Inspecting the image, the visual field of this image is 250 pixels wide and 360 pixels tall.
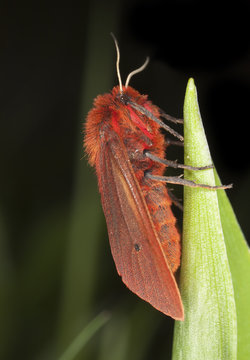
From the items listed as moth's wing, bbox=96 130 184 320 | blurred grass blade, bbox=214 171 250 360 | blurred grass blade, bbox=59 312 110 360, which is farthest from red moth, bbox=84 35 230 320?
blurred grass blade, bbox=59 312 110 360

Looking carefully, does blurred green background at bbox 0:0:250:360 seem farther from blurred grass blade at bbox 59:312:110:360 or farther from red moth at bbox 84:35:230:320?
red moth at bbox 84:35:230:320

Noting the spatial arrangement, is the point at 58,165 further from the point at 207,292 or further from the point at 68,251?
the point at 207,292

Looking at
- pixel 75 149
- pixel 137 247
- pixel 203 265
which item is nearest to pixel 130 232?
pixel 137 247

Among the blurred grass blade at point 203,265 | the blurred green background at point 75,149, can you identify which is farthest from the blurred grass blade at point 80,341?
the blurred grass blade at point 203,265

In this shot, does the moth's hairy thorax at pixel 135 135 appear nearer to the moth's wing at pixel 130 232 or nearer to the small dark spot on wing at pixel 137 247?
the moth's wing at pixel 130 232

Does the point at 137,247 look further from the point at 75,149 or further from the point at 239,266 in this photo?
the point at 75,149

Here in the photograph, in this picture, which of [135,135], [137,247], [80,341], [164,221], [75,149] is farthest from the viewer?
[75,149]
